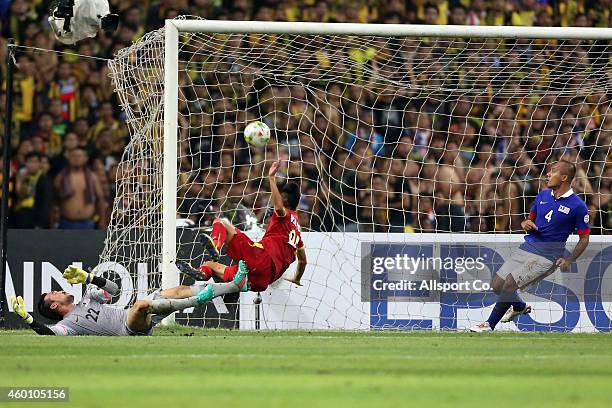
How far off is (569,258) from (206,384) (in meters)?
7.69

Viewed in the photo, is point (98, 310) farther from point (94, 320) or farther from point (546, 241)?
point (546, 241)

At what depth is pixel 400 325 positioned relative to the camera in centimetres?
1434

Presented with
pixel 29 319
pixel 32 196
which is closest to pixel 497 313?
pixel 29 319

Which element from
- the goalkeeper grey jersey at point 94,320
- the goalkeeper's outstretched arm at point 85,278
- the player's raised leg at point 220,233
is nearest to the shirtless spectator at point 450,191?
the player's raised leg at point 220,233

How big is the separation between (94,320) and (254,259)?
6.68ft

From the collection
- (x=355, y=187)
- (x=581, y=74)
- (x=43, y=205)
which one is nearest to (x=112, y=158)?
(x=43, y=205)

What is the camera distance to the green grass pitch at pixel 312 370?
21.7ft

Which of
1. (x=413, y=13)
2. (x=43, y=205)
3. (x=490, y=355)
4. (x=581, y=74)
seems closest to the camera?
(x=490, y=355)

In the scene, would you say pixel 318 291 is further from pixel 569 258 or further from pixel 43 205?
pixel 43 205

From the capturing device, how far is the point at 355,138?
1669 centimetres

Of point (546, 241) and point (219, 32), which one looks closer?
point (546, 241)

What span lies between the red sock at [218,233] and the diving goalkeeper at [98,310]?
0.75 m

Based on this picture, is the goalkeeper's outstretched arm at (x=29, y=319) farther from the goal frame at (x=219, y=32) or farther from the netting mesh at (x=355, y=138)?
the netting mesh at (x=355, y=138)
